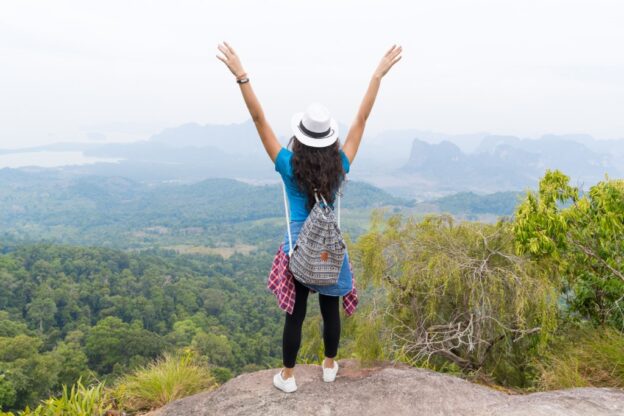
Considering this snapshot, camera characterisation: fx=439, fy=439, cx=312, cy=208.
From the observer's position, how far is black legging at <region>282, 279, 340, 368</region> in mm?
2260

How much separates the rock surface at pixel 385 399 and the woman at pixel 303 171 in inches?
5.8

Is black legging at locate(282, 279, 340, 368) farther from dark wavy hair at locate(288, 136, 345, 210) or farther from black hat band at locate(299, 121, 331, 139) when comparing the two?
black hat band at locate(299, 121, 331, 139)

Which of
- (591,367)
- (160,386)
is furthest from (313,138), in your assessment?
(591,367)

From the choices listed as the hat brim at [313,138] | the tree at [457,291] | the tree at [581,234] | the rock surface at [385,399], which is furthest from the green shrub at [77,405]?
the tree at [581,234]

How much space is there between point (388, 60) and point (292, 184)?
97 cm

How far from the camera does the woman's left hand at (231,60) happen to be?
212cm

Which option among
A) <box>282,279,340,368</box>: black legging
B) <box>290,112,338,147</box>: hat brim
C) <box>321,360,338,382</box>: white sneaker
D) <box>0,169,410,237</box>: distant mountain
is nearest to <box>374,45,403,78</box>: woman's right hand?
<box>290,112,338,147</box>: hat brim

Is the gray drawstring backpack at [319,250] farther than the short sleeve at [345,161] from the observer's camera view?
No

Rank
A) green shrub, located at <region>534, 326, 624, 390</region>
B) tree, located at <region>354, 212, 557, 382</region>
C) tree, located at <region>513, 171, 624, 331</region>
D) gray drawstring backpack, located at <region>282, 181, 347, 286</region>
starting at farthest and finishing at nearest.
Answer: tree, located at <region>354, 212, 557, 382</region> → tree, located at <region>513, 171, 624, 331</region> → green shrub, located at <region>534, 326, 624, 390</region> → gray drawstring backpack, located at <region>282, 181, 347, 286</region>

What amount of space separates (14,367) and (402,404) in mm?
20881

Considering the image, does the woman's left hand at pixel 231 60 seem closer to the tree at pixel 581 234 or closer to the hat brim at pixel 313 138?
the hat brim at pixel 313 138

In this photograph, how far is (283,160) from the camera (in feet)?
7.03

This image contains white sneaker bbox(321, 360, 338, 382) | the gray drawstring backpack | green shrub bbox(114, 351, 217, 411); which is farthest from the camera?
green shrub bbox(114, 351, 217, 411)

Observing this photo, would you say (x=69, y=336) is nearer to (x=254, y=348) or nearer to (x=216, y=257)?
(x=254, y=348)
